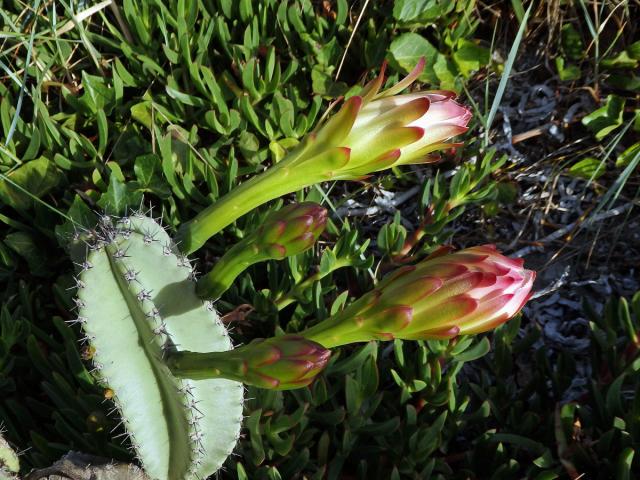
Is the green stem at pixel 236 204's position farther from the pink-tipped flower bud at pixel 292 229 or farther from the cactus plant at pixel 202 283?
the pink-tipped flower bud at pixel 292 229

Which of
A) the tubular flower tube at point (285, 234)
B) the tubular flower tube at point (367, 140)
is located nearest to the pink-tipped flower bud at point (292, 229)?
the tubular flower tube at point (285, 234)

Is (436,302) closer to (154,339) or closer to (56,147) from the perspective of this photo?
(154,339)

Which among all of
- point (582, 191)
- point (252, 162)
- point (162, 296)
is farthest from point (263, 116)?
point (582, 191)

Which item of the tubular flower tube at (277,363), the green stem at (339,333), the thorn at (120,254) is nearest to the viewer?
the tubular flower tube at (277,363)

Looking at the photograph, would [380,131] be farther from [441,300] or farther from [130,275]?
[130,275]

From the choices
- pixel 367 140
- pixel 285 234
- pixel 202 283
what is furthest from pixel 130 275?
pixel 367 140

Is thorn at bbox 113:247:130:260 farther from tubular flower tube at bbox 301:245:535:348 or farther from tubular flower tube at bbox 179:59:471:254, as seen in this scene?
tubular flower tube at bbox 301:245:535:348

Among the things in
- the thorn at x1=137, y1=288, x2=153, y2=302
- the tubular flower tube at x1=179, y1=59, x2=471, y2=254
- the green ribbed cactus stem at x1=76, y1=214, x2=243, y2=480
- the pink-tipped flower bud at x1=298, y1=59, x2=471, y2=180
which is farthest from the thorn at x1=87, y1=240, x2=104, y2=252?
the pink-tipped flower bud at x1=298, y1=59, x2=471, y2=180
